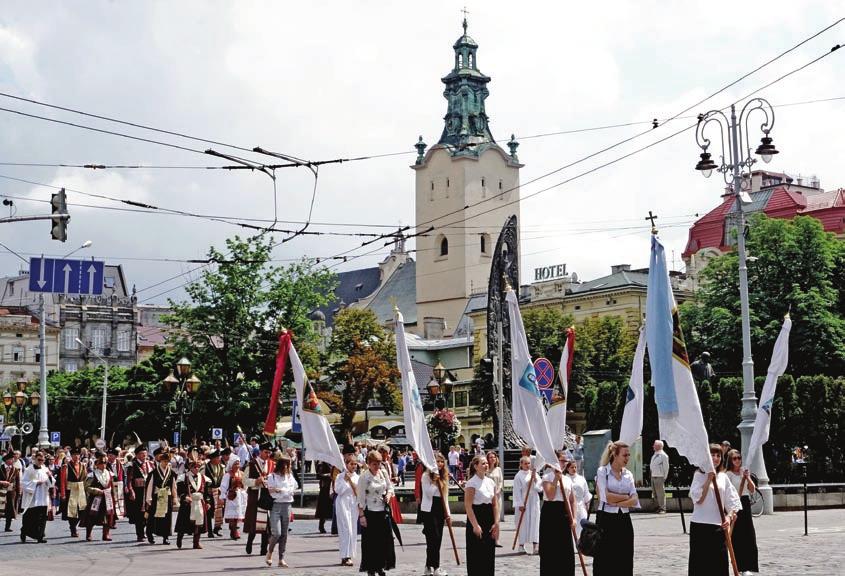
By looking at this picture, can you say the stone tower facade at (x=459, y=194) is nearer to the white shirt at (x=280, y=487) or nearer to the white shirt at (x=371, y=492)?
the white shirt at (x=280, y=487)

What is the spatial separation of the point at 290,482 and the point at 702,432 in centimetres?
816

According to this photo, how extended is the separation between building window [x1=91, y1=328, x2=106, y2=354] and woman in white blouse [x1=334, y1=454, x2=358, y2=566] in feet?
355

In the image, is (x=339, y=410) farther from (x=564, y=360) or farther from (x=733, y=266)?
(x=564, y=360)

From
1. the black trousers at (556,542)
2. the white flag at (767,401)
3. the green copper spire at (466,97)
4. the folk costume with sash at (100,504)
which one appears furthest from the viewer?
the green copper spire at (466,97)

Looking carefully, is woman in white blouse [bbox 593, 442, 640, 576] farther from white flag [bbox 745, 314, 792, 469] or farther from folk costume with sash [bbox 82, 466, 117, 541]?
folk costume with sash [bbox 82, 466, 117, 541]

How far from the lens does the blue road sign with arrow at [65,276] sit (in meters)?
31.7

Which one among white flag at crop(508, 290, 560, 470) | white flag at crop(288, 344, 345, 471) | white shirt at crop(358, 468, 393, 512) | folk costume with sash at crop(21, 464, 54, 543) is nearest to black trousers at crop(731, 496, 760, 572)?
white flag at crop(508, 290, 560, 470)

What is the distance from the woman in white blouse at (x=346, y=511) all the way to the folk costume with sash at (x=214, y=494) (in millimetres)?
5855

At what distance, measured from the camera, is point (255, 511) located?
21469 mm

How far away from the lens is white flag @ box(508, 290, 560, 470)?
53.0ft

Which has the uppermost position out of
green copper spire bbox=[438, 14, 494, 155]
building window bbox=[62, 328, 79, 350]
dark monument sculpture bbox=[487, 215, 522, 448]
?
green copper spire bbox=[438, 14, 494, 155]

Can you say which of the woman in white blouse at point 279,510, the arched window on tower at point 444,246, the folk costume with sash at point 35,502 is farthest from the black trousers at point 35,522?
the arched window on tower at point 444,246

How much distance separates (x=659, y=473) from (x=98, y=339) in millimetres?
102111

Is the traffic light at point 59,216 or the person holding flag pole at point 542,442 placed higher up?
the traffic light at point 59,216
